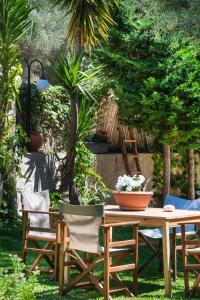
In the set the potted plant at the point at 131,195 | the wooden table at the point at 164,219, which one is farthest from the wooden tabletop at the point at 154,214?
the potted plant at the point at 131,195

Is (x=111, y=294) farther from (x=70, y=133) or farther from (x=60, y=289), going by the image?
(x=70, y=133)

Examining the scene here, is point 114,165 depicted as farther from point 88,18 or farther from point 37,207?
point 37,207

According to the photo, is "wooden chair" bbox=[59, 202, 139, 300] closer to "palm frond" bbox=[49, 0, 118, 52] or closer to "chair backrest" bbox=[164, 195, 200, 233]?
"chair backrest" bbox=[164, 195, 200, 233]

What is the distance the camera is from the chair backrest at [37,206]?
7.22 m

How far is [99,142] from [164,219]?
6.88 metres

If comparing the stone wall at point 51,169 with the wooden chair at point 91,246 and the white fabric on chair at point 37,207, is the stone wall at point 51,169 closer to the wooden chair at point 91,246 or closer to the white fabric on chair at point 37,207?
the white fabric on chair at point 37,207

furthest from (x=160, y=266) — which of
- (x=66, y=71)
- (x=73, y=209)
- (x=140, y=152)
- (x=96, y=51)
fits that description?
(x=140, y=152)

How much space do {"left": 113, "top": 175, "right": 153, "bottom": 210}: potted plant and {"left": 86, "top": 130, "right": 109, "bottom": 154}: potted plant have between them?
18.8 ft

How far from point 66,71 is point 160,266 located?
12.6ft

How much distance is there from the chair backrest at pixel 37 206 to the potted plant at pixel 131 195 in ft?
2.95

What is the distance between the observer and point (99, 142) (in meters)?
13.0

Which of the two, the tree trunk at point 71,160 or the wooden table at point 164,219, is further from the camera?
the tree trunk at point 71,160

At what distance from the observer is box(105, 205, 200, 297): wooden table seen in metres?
6.19

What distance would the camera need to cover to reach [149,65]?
1032 cm
